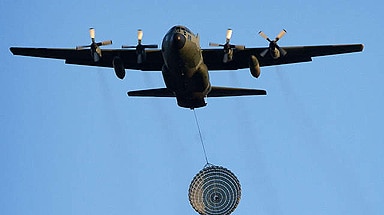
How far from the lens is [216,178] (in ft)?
306

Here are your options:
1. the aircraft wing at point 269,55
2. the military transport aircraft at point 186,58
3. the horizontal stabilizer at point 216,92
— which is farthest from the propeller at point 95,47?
the aircraft wing at point 269,55

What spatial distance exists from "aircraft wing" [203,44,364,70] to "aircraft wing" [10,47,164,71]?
4342mm

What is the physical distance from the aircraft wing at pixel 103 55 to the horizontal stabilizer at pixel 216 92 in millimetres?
4207

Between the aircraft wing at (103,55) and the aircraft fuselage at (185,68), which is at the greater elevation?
the aircraft wing at (103,55)

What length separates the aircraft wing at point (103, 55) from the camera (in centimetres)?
6812

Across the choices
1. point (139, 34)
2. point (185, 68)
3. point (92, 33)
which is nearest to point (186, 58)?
point (185, 68)

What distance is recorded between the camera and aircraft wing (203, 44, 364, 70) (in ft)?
219

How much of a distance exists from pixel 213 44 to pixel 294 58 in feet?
27.8

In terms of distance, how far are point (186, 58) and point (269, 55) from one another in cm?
1029

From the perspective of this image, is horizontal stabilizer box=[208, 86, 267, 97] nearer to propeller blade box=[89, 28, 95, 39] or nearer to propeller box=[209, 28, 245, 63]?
propeller box=[209, 28, 245, 63]

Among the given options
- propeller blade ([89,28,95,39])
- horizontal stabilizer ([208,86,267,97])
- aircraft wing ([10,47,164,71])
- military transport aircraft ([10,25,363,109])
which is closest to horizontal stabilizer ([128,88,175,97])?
military transport aircraft ([10,25,363,109])

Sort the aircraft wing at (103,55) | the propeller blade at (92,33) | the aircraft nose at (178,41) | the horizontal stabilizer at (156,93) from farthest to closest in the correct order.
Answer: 1. the aircraft wing at (103,55)
2. the horizontal stabilizer at (156,93)
3. the propeller blade at (92,33)
4. the aircraft nose at (178,41)

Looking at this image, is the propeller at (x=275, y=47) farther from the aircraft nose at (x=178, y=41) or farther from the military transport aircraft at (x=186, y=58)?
the aircraft nose at (x=178, y=41)

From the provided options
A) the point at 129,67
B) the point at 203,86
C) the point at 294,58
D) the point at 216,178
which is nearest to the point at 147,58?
the point at 129,67
